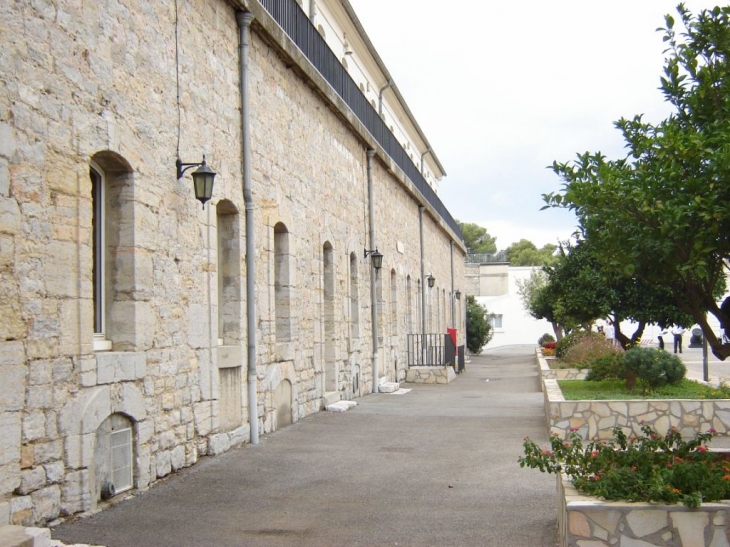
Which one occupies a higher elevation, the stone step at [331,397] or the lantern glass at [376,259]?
the lantern glass at [376,259]

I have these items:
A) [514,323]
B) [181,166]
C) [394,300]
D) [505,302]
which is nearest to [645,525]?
[181,166]

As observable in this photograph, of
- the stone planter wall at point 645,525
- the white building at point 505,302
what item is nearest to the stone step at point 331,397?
the stone planter wall at point 645,525

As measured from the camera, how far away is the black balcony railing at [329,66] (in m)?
12.6

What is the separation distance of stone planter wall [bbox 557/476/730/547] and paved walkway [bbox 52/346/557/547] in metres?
0.84

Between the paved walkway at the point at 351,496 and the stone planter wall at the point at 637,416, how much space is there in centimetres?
45

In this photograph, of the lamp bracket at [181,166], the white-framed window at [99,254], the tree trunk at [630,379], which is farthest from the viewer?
the tree trunk at [630,379]

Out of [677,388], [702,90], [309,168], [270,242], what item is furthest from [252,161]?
[677,388]

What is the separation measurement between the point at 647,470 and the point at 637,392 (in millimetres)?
8339

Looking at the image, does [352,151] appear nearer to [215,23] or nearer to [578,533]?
[215,23]

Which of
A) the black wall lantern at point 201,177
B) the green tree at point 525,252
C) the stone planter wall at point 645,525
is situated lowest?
the stone planter wall at point 645,525

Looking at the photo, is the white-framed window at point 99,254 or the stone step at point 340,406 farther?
the stone step at point 340,406

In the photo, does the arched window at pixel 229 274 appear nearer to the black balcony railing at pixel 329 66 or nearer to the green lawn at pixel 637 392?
the black balcony railing at pixel 329 66

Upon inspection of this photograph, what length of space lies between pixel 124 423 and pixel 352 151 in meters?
10.5

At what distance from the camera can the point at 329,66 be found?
50.2 ft
